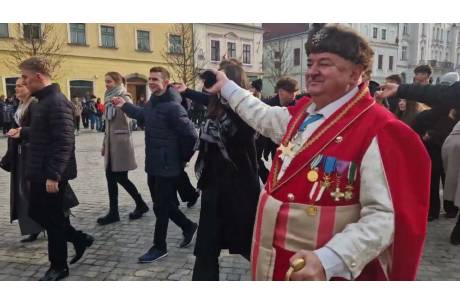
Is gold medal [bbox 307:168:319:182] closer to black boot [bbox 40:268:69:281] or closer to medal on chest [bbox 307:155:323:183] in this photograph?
medal on chest [bbox 307:155:323:183]

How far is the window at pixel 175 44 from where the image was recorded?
26328 mm

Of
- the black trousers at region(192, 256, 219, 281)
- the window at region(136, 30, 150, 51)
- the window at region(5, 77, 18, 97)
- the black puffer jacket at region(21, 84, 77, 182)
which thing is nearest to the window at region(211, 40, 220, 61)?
the window at region(136, 30, 150, 51)

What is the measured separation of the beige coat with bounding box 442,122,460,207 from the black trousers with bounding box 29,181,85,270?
4211 mm

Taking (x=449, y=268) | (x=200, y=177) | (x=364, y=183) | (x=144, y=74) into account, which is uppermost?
(x=144, y=74)

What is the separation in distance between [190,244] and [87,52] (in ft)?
72.9

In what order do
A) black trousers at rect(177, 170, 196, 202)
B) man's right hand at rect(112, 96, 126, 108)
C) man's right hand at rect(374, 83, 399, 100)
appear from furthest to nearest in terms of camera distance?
black trousers at rect(177, 170, 196, 202) < man's right hand at rect(112, 96, 126, 108) < man's right hand at rect(374, 83, 399, 100)

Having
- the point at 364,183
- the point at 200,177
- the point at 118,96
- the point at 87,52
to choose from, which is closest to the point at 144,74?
the point at 87,52

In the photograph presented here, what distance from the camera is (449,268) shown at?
12.3 feet

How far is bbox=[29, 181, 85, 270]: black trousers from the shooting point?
3.38 m

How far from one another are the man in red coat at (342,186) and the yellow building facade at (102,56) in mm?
21242

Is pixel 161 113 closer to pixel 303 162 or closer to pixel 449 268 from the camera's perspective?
pixel 303 162

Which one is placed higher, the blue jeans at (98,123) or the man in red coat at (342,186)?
the man in red coat at (342,186)

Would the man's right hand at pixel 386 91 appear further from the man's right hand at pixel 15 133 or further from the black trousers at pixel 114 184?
the black trousers at pixel 114 184

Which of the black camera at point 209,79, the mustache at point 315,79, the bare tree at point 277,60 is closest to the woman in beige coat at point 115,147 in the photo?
the black camera at point 209,79
